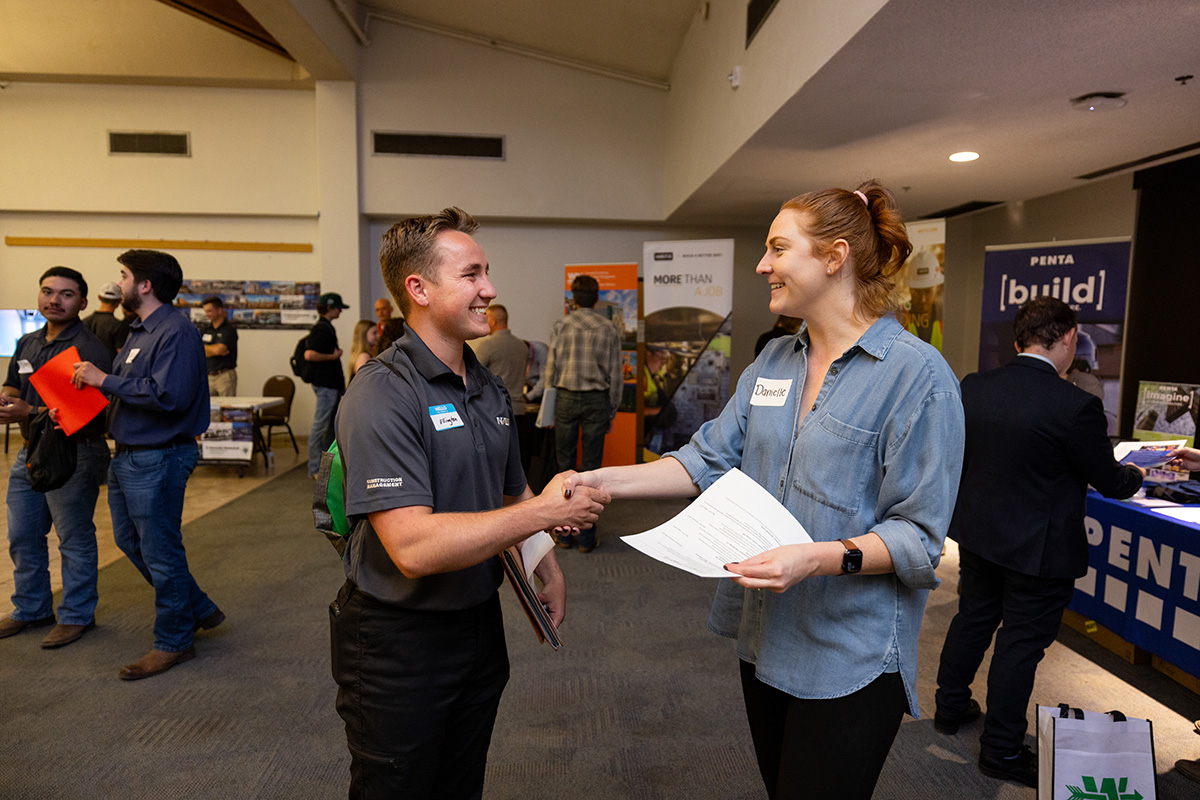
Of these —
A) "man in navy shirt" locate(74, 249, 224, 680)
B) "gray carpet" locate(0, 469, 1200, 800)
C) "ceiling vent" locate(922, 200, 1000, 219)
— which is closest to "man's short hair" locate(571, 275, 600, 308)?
"gray carpet" locate(0, 469, 1200, 800)

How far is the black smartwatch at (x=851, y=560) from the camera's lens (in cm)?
108

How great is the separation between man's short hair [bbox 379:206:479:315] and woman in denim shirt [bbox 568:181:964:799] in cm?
52

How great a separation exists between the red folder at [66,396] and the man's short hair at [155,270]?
0.41m

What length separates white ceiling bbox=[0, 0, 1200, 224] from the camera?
2967 millimetres

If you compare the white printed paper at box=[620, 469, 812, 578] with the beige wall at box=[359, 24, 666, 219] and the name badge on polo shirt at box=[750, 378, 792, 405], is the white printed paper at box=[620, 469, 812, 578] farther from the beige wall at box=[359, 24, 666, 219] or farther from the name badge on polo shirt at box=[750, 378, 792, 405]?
the beige wall at box=[359, 24, 666, 219]

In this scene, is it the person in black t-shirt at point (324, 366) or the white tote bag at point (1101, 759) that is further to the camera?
the person in black t-shirt at point (324, 366)

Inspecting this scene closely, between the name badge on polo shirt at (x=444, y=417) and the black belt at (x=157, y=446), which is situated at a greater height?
the name badge on polo shirt at (x=444, y=417)

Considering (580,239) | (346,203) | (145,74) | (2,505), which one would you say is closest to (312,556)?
(2,505)

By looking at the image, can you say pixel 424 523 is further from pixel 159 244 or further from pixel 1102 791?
pixel 159 244

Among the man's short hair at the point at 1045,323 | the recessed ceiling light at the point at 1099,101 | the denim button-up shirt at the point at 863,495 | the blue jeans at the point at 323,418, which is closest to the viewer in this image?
the denim button-up shirt at the point at 863,495

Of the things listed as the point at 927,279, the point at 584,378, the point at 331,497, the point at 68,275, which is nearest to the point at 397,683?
the point at 331,497

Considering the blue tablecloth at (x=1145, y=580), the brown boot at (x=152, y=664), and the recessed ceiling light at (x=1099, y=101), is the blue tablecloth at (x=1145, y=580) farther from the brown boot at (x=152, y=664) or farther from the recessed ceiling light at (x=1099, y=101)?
the brown boot at (x=152, y=664)

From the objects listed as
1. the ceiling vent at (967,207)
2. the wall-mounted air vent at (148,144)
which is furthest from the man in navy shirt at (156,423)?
the ceiling vent at (967,207)

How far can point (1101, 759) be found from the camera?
72.6 inches
